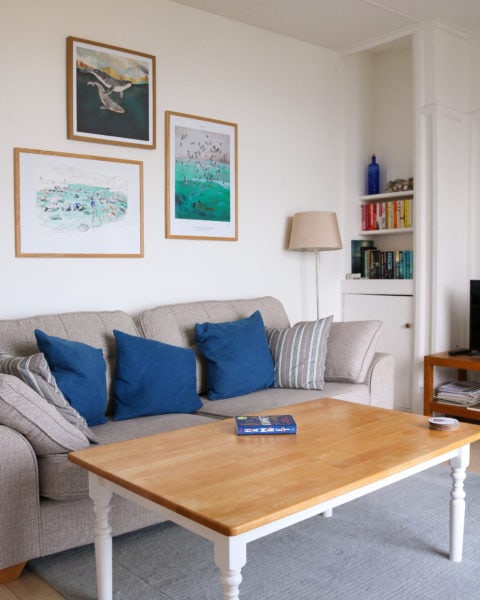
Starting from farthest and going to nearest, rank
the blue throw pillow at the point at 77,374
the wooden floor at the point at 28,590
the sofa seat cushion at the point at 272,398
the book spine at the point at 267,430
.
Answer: the sofa seat cushion at the point at 272,398
the blue throw pillow at the point at 77,374
the book spine at the point at 267,430
the wooden floor at the point at 28,590

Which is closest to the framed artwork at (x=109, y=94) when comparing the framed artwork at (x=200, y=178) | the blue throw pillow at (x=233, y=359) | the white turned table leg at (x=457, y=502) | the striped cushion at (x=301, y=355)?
the framed artwork at (x=200, y=178)

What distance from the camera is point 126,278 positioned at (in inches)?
140

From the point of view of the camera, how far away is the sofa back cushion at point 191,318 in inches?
130

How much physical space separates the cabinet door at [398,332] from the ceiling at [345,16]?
5.91 feet

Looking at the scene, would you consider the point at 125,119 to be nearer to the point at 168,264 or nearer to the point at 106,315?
the point at 168,264

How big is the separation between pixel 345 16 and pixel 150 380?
264cm

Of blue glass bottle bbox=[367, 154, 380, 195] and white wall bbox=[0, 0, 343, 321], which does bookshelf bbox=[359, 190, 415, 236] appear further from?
white wall bbox=[0, 0, 343, 321]

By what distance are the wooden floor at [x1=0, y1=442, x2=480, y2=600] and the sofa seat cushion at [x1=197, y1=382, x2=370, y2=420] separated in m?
1.13

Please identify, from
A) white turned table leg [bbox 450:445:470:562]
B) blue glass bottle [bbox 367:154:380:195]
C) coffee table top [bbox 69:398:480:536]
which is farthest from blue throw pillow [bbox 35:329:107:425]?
blue glass bottle [bbox 367:154:380:195]

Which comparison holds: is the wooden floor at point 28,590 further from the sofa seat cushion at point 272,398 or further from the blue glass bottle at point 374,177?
the blue glass bottle at point 374,177

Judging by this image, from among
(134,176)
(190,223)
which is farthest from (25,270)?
(190,223)

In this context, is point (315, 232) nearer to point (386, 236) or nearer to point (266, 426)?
point (386, 236)

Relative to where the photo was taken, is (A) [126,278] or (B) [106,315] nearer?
(B) [106,315]

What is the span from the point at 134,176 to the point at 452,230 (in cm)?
220
